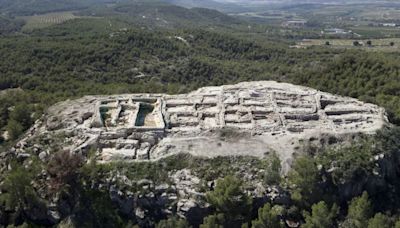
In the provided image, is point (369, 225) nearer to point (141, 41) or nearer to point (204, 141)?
point (204, 141)

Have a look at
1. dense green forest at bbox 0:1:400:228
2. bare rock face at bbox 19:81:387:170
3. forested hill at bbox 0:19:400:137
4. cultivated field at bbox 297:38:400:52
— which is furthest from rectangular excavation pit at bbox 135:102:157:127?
cultivated field at bbox 297:38:400:52

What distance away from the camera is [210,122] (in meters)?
40.1

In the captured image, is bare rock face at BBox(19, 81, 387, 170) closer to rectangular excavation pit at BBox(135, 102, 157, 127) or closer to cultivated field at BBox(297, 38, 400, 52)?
rectangular excavation pit at BBox(135, 102, 157, 127)

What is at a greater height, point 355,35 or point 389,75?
point 389,75

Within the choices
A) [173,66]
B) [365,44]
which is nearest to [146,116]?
[173,66]

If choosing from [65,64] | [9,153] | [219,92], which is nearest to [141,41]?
[65,64]

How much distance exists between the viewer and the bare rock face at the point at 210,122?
36469 mm

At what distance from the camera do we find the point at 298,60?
333 feet

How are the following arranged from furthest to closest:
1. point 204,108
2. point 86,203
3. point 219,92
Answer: point 219,92
point 204,108
point 86,203

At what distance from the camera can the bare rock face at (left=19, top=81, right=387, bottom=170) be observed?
36.5 metres

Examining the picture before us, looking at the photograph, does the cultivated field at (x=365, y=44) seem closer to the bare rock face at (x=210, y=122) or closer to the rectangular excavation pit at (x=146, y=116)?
the bare rock face at (x=210, y=122)

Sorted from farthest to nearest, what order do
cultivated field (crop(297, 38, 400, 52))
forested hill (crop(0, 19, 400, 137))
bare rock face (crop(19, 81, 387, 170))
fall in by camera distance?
cultivated field (crop(297, 38, 400, 52))
forested hill (crop(0, 19, 400, 137))
bare rock face (crop(19, 81, 387, 170))

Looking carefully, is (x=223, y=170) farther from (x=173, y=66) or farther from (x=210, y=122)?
(x=173, y=66)

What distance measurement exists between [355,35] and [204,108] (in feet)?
475
